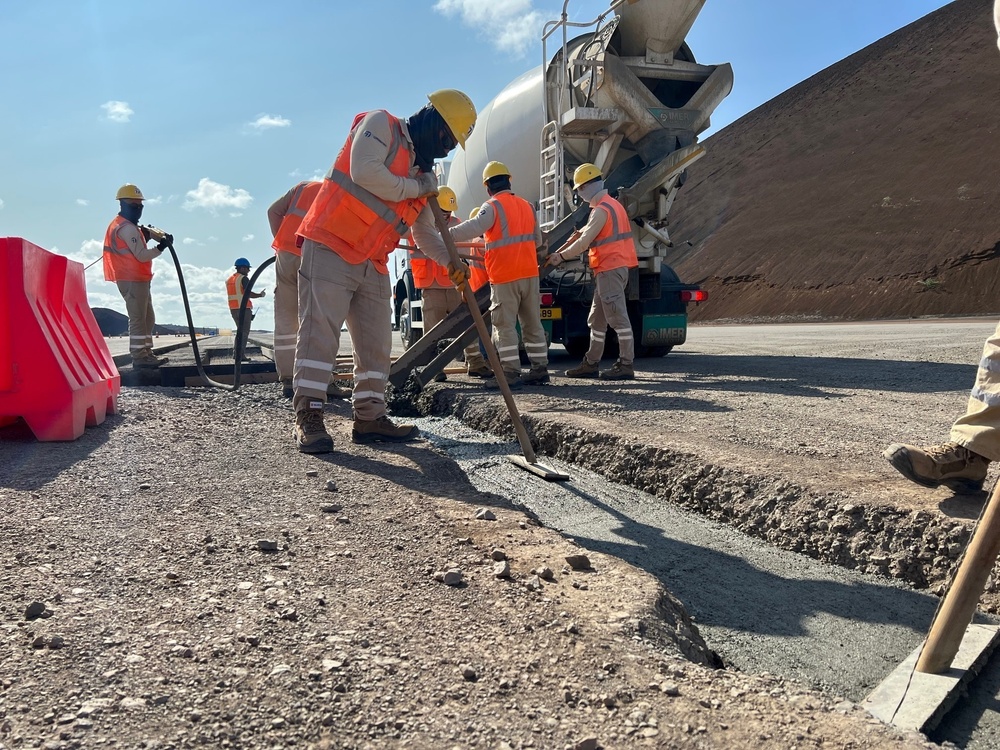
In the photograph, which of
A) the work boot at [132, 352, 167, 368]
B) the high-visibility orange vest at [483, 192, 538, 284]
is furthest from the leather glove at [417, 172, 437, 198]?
the work boot at [132, 352, 167, 368]

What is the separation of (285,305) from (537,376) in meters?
2.12

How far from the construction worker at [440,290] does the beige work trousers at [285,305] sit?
1.70 metres

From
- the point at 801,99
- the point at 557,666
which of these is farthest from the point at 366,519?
the point at 801,99

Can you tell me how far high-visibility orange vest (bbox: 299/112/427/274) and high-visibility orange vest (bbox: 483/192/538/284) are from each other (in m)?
2.18

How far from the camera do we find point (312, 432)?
370cm

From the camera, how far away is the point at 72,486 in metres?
2.89

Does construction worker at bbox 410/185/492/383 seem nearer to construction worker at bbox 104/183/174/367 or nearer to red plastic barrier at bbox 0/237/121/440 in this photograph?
construction worker at bbox 104/183/174/367

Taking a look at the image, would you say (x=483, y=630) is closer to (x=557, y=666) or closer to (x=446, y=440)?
(x=557, y=666)

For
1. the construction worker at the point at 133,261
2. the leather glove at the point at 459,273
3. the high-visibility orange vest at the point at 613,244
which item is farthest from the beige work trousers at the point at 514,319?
the construction worker at the point at 133,261

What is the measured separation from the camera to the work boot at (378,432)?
4.05 m

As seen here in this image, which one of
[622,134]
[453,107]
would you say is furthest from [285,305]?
[622,134]

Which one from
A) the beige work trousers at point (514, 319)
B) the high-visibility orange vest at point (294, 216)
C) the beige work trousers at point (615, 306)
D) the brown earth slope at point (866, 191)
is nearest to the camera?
the high-visibility orange vest at point (294, 216)

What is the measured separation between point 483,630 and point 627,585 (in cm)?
51

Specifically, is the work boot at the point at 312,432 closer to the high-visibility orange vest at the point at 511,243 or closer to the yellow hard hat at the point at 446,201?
the high-visibility orange vest at the point at 511,243
